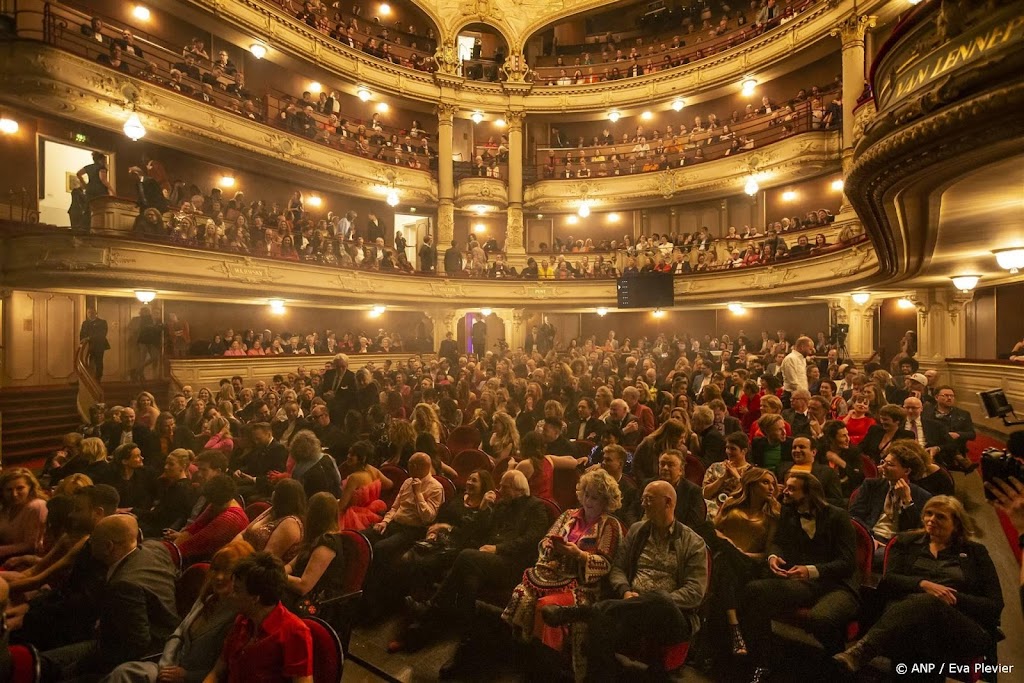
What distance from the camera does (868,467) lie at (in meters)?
4.59

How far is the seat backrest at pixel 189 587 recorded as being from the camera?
125 inches

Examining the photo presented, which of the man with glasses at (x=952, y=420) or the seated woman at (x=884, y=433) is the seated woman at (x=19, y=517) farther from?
the man with glasses at (x=952, y=420)

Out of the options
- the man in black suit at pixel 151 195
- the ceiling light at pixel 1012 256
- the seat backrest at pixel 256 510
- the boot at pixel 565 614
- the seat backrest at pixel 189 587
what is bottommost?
the boot at pixel 565 614

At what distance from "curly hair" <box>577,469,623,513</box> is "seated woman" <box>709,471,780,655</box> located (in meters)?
0.72

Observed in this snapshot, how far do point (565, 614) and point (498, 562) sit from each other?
0.71 meters

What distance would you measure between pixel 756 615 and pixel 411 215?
68.9 feet

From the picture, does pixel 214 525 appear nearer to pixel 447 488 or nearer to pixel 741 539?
pixel 447 488

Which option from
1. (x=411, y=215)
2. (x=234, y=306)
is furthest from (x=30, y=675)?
(x=411, y=215)

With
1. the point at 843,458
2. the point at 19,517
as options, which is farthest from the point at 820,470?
the point at 19,517

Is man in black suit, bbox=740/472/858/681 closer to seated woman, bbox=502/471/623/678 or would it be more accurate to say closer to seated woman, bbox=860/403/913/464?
seated woman, bbox=502/471/623/678

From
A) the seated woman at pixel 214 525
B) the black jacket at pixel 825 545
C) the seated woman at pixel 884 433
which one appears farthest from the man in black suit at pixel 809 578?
the seated woman at pixel 214 525

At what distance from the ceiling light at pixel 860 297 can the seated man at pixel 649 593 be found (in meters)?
12.5

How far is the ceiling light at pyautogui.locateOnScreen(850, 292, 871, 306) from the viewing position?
13.1 metres

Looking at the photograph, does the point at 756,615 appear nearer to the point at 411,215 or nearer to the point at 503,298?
the point at 503,298
